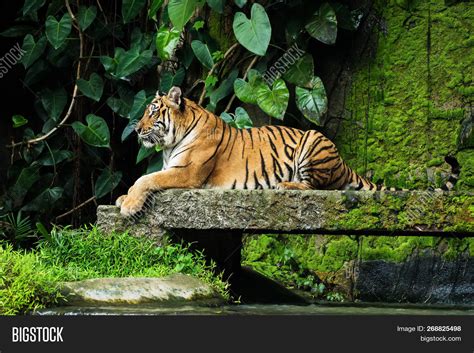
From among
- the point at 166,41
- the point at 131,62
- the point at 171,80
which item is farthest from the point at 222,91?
the point at 131,62

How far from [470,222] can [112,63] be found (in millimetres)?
4614

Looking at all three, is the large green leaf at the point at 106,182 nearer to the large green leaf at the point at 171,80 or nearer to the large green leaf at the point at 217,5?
the large green leaf at the point at 171,80

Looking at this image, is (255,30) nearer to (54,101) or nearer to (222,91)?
(222,91)

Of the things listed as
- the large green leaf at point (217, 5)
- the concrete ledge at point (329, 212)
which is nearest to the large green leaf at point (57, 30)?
the large green leaf at point (217, 5)

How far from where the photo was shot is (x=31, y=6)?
1059 centimetres

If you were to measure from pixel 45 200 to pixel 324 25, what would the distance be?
3853mm

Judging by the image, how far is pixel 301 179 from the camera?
7.92m

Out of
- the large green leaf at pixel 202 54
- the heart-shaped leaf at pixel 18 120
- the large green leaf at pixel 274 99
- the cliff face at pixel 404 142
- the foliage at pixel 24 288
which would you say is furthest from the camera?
the heart-shaped leaf at pixel 18 120

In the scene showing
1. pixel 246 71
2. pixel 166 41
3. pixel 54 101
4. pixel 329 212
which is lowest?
pixel 329 212

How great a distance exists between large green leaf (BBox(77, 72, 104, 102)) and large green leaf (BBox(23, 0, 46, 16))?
1045 millimetres

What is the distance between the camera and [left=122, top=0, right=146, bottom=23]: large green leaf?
1006 cm

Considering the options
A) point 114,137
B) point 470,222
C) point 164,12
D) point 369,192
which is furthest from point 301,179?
point 114,137

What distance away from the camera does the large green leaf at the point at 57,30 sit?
1021cm

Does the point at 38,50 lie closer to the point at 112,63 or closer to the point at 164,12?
the point at 112,63
